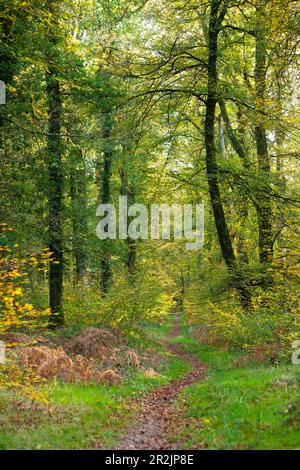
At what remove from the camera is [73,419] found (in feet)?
23.7

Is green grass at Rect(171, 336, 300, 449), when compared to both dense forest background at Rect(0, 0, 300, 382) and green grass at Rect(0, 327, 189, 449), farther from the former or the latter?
dense forest background at Rect(0, 0, 300, 382)

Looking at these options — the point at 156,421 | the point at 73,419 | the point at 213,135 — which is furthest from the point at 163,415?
the point at 213,135

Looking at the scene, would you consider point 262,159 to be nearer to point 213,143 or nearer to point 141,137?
point 213,143

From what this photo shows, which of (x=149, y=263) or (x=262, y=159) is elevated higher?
(x=262, y=159)

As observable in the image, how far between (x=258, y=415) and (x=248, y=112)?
33.9 feet

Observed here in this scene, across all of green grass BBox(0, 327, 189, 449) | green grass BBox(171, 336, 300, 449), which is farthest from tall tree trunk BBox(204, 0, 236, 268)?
green grass BBox(0, 327, 189, 449)

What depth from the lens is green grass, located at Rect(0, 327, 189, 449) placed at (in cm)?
623

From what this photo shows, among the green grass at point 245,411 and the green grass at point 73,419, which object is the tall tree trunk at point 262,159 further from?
the green grass at point 73,419

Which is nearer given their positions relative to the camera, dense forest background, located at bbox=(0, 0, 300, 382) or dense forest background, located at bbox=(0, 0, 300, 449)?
dense forest background, located at bbox=(0, 0, 300, 449)

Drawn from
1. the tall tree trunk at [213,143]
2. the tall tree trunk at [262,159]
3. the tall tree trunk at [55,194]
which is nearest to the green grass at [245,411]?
the tall tree trunk at [213,143]

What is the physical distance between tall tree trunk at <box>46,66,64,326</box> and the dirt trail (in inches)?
182

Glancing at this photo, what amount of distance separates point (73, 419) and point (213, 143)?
10.4m

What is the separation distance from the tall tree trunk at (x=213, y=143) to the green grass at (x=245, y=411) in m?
3.81

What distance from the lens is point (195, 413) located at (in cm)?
806
